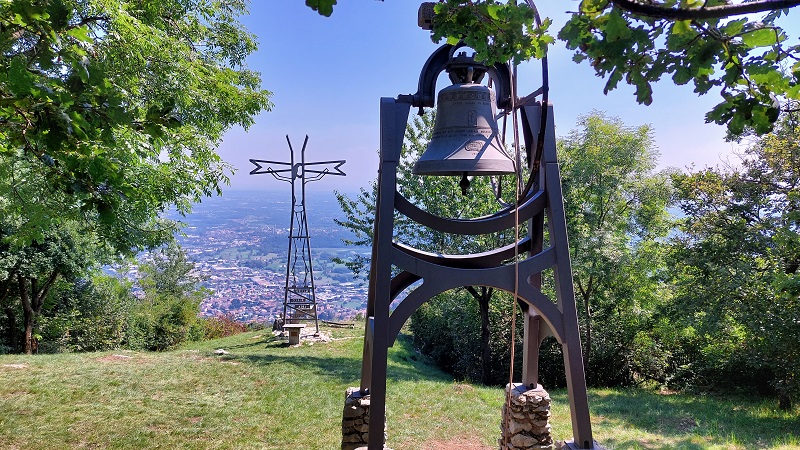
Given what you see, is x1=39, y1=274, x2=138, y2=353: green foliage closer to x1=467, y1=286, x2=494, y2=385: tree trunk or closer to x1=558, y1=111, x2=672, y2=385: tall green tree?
x1=467, y1=286, x2=494, y2=385: tree trunk

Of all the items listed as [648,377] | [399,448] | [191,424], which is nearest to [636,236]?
[648,377]

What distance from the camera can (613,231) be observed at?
1134 centimetres

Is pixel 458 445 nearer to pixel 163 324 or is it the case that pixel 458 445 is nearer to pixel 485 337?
pixel 485 337

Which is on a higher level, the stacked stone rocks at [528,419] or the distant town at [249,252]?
the distant town at [249,252]

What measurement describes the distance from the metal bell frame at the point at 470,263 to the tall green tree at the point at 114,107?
1.16 meters

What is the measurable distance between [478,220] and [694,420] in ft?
25.3

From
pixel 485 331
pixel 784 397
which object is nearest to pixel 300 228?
pixel 485 331

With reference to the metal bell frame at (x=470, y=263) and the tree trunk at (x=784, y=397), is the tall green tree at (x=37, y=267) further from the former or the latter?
the tree trunk at (x=784, y=397)

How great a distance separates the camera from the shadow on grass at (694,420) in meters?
6.62

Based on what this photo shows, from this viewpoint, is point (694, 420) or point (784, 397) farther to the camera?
point (784, 397)

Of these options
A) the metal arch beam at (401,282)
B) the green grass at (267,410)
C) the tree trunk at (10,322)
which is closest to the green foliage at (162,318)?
the tree trunk at (10,322)

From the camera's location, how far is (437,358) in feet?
45.7

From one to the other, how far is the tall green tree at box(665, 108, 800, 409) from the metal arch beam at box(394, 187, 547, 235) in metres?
6.35

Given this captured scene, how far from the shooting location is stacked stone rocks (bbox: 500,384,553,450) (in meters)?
3.48
